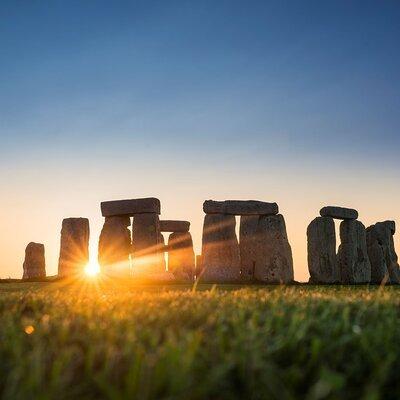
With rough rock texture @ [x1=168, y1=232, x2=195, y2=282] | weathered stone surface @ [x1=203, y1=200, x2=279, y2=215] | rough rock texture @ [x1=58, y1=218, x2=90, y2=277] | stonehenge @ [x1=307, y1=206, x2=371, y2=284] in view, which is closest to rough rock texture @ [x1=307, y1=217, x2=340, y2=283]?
stonehenge @ [x1=307, y1=206, x2=371, y2=284]

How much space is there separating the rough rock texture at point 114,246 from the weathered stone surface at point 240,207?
3.23 metres

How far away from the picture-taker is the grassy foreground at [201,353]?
311cm

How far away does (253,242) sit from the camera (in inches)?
962

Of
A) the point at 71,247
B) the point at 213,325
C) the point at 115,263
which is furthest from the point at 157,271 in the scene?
the point at 213,325

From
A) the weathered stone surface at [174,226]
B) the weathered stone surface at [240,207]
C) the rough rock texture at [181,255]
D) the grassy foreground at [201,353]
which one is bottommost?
the grassy foreground at [201,353]

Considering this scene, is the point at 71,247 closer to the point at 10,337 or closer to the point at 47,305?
the point at 47,305

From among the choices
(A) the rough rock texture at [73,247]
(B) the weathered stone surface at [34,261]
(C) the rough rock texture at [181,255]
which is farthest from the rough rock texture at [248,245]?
(B) the weathered stone surface at [34,261]

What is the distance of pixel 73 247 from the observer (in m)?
23.6

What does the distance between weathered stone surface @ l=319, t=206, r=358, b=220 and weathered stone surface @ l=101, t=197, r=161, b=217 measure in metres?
6.72

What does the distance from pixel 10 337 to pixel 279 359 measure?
6.12 feet

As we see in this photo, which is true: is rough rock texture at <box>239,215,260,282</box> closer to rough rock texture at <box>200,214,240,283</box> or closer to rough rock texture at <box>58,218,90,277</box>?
rough rock texture at <box>200,214,240,283</box>

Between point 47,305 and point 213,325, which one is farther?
point 47,305

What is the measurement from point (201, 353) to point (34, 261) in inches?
929

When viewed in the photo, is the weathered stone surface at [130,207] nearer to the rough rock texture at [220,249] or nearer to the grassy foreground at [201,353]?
the rough rock texture at [220,249]
